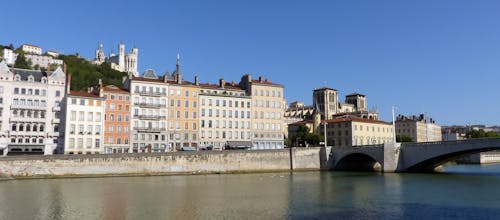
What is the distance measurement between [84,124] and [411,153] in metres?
49.7

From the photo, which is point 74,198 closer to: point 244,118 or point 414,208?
point 414,208

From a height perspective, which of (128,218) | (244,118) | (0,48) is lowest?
(128,218)

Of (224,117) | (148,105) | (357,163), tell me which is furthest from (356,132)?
(148,105)

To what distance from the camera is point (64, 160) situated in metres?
56.2

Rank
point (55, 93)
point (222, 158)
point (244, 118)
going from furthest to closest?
point (244, 118), point (55, 93), point (222, 158)

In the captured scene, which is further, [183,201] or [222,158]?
[222,158]

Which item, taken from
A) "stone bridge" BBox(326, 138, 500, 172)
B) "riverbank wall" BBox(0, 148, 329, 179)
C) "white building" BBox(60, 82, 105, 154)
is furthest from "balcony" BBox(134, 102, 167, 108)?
"stone bridge" BBox(326, 138, 500, 172)

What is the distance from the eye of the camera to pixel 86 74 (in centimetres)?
13850

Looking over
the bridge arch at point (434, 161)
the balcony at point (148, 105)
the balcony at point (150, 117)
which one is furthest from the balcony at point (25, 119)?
the bridge arch at point (434, 161)

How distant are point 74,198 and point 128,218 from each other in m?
10.9

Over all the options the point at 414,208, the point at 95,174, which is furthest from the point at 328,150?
the point at 414,208

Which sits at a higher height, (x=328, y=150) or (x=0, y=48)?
(x=0, y=48)

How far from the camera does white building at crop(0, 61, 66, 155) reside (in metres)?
69.9

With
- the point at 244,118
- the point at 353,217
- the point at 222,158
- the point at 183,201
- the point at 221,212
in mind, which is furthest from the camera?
the point at 244,118
